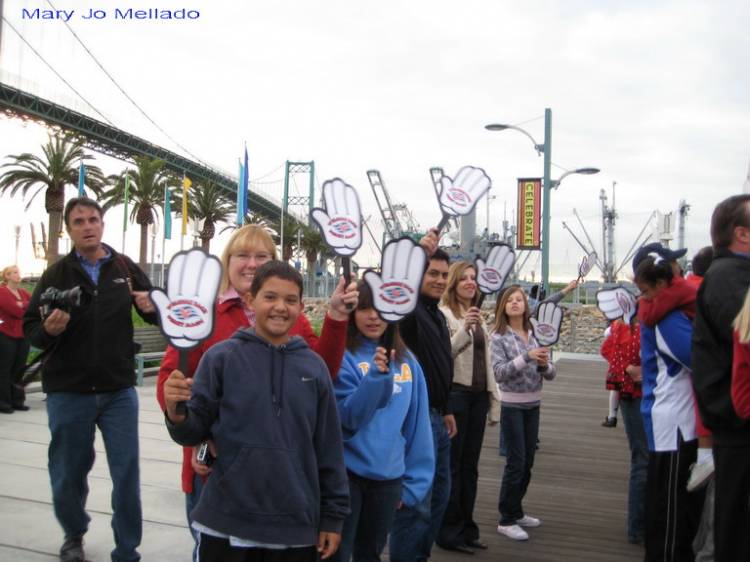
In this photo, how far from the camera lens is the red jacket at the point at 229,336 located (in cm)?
263

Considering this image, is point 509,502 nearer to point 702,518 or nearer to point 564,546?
point 564,546

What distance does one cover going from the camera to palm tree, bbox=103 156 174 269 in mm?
36250

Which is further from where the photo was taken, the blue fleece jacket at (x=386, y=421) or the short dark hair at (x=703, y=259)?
the short dark hair at (x=703, y=259)

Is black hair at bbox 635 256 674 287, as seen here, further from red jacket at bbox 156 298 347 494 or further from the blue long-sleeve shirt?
red jacket at bbox 156 298 347 494

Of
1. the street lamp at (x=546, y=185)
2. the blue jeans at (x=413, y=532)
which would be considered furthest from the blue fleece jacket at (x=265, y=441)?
the street lamp at (x=546, y=185)

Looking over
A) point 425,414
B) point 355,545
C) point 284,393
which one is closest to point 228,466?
point 284,393

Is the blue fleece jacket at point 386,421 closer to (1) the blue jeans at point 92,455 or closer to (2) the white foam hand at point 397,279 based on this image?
(2) the white foam hand at point 397,279

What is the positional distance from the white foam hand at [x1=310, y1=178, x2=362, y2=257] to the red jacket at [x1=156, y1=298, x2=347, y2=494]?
1.02ft

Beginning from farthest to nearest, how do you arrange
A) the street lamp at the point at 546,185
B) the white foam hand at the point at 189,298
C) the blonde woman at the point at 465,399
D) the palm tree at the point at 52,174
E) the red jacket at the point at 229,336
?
the palm tree at the point at 52,174, the street lamp at the point at 546,185, the blonde woman at the point at 465,399, the red jacket at the point at 229,336, the white foam hand at the point at 189,298

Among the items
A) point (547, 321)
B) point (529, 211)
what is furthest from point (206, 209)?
point (547, 321)

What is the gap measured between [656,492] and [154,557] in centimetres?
252

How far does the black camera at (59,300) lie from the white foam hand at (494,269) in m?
2.05

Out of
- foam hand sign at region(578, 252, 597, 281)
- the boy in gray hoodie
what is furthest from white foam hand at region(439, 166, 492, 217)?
foam hand sign at region(578, 252, 597, 281)

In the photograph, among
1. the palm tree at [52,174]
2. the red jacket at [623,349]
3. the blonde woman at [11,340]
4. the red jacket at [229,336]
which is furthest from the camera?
the palm tree at [52,174]
